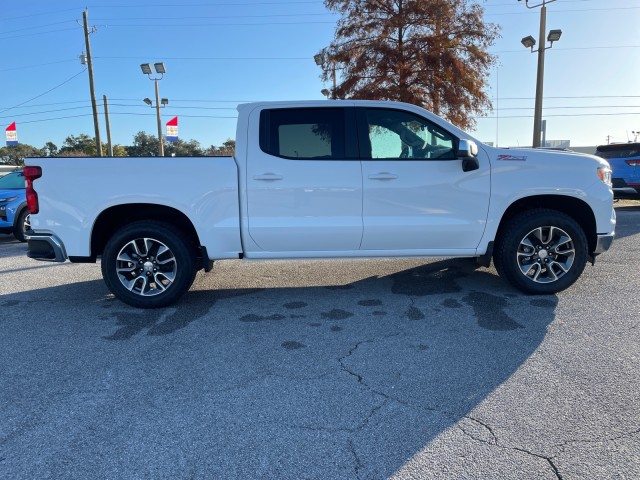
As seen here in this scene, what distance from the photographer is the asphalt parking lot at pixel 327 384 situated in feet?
7.68

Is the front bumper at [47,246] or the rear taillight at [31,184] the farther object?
the front bumper at [47,246]

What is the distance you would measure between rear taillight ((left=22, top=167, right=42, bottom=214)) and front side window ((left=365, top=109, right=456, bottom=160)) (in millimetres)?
3424

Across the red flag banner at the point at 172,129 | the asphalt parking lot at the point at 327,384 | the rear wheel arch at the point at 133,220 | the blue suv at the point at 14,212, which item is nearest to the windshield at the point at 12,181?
the blue suv at the point at 14,212

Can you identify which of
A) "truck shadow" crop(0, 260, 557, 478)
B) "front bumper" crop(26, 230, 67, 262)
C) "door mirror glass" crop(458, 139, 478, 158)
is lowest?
"truck shadow" crop(0, 260, 557, 478)

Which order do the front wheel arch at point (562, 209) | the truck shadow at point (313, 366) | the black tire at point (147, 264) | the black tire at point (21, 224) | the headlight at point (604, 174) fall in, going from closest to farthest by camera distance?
1. the truck shadow at point (313, 366)
2. the black tire at point (147, 264)
3. the headlight at point (604, 174)
4. the front wheel arch at point (562, 209)
5. the black tire at point (21, 224)

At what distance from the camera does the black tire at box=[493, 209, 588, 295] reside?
4.84 metres

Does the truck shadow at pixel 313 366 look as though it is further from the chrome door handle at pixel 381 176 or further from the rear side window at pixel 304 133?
the rear side window at pixel 304 133

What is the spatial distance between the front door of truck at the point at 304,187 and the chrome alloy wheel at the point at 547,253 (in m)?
1.86

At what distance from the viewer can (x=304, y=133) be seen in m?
4.78

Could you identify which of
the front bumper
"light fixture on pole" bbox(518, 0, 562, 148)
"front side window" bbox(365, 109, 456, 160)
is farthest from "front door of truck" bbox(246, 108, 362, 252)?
"light fixture on pole" bbox(518, 0, 562, 148)

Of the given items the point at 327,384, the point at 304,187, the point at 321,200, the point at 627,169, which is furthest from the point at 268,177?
the point at 627,169

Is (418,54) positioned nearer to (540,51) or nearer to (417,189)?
(540,51)

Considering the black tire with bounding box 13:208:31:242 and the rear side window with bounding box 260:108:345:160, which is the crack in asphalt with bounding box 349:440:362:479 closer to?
the rear side window with bounding box 260:108:345:160

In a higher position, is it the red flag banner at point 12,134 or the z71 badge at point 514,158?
the red flag banner at point 12,134
